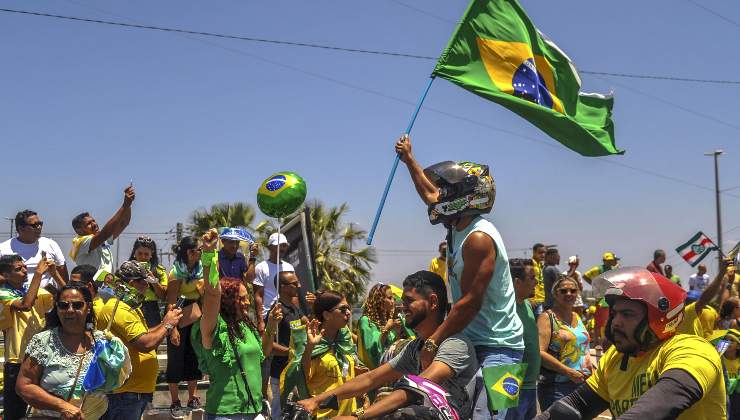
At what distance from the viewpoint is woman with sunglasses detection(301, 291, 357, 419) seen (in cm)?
684

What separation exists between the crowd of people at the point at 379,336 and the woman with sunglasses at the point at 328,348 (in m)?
0.01

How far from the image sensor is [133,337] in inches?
248

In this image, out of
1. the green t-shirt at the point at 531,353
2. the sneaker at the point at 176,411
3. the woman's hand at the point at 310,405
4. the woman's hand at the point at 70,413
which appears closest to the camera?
the woman's hand at the point at 310,405

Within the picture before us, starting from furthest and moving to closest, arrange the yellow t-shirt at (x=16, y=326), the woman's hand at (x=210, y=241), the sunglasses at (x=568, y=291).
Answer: the sunglasses at (x=568, y=291), the yellow t-shirt at (x=16, y=326), the woman's hand at (x=210, y=241)

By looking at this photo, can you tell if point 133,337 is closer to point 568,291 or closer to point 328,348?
point 328,348

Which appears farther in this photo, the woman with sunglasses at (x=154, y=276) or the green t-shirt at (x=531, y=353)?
the woman with sunglasses at (x=154, y=276)

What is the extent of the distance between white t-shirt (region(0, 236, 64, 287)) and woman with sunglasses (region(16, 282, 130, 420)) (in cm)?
266

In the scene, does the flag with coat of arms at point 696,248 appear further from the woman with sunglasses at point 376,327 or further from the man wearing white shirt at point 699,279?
the woman with sunglasses at point 376,327

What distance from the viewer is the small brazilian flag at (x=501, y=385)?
419 cm

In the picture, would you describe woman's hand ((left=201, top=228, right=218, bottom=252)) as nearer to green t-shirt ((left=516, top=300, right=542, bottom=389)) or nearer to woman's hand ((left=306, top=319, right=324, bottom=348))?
woman's hand ((left=306, top=319, right=324, bottom=348))

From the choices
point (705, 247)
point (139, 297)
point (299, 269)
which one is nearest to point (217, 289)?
point (139, 297)

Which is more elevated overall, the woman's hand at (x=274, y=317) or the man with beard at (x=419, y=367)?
the man with beard at (x=419, y=367)

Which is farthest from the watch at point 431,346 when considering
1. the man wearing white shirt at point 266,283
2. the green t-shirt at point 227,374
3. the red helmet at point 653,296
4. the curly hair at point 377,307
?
the man wearing white shirt at point 266,283

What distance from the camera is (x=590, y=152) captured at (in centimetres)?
730
